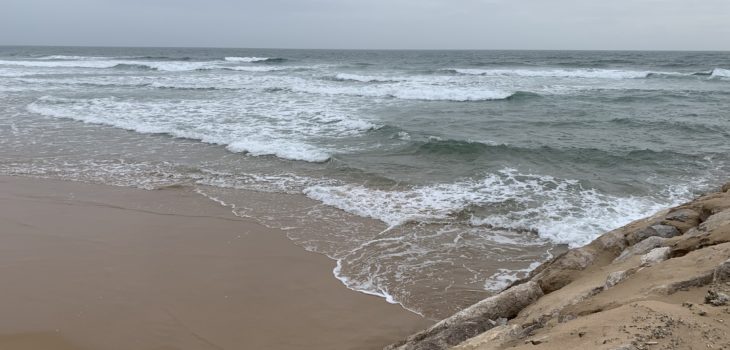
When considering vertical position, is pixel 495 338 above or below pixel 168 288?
above

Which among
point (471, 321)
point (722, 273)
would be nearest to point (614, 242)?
point (722, 273)

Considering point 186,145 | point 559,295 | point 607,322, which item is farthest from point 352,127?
point 607,322

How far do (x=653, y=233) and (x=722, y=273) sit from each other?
2.03 metres

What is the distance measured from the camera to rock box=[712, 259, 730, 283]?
292 cm

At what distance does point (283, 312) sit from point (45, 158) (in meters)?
9.20

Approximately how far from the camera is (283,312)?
16.5 ft

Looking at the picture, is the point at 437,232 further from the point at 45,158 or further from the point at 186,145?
the point at 45,158

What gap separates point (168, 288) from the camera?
5.46 m

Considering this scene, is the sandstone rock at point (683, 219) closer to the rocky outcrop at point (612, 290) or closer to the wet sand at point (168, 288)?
the rocky outcrop at point (612, 290)

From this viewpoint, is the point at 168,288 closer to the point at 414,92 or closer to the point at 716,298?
the point at 716,298

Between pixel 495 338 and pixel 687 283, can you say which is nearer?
pixel 687 283

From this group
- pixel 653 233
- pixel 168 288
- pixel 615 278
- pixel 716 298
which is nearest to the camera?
pixel 716 298

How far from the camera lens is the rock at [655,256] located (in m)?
3.84

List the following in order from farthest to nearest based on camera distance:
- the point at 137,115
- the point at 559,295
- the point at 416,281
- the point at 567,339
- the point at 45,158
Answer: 1. the point at 137,115
2. the point at 45,158
3. the point at 416,281
4. the point at 559,295
5. the point at 567,339
